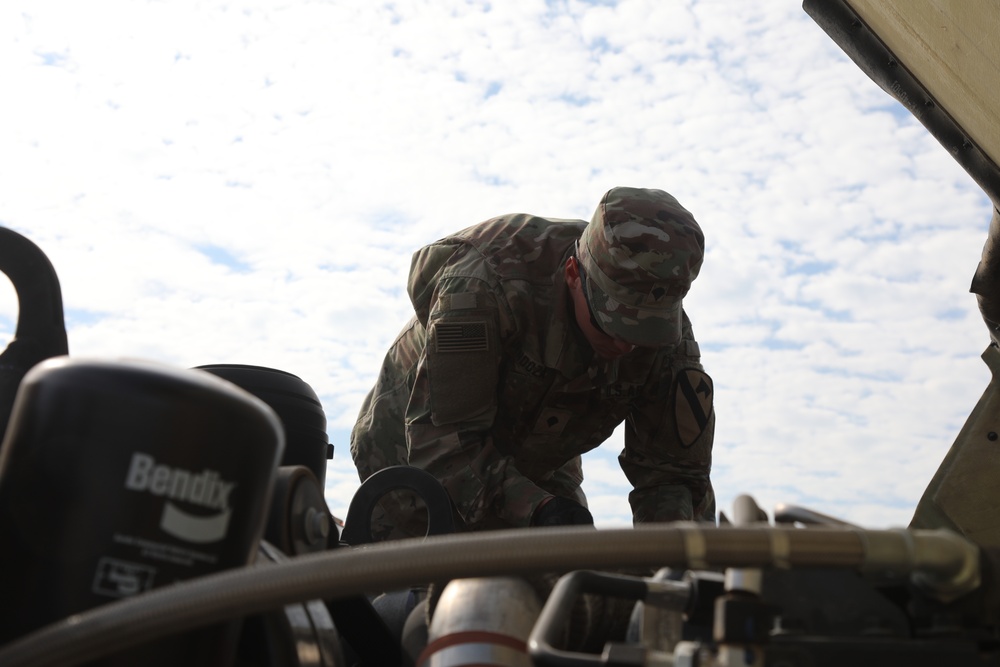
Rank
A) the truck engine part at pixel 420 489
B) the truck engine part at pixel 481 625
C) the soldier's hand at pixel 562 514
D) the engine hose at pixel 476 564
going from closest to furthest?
the engine hose at pixel 476 564
the truck engine part at pixel 481 625
the truck engine part at pixel 420 489
the soldier's hand at pixel 562 514

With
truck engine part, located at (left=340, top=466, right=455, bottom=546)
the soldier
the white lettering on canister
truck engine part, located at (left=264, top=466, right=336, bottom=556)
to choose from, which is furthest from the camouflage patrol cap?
the white lettering on canister

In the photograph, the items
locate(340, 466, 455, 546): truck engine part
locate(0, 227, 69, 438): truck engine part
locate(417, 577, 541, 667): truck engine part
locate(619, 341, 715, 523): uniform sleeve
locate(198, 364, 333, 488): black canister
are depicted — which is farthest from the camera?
locate(619, 341, 715, 523): uniform sleeve

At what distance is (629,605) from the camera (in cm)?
120

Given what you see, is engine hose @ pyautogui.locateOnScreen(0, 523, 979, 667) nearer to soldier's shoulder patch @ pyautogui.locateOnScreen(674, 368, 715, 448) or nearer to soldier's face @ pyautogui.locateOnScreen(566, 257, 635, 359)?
soldier's face @ pyautogui.locateOnScreen(566, 257, 635, 359)

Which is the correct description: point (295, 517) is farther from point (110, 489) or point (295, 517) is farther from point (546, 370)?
point (546, 370)

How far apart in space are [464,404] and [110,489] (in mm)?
2112

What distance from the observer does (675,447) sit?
3211 millimetres

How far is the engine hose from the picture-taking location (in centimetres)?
73

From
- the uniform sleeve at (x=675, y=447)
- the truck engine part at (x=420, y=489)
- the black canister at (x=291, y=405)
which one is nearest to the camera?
the truck engine part at (x=420, y=489)

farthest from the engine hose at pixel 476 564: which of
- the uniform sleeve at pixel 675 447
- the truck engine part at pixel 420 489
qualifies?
the uniform sleeve at pixel 675 447

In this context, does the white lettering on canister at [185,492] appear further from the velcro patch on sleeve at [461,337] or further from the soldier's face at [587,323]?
the soldier's face at [587,323]

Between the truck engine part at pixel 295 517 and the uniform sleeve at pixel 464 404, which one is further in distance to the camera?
the uniform sleeve at pixel 464 404

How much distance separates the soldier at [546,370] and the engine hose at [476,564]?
168 cm

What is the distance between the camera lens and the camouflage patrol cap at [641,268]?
290 cm
